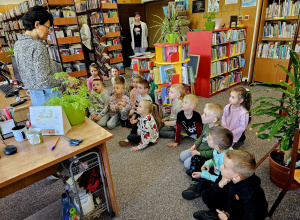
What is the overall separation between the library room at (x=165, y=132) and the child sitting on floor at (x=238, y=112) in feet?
0.04

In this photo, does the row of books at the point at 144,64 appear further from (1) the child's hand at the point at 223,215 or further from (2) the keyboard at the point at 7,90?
(1) the child's hand at the point at 223,215

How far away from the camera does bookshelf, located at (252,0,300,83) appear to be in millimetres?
4035

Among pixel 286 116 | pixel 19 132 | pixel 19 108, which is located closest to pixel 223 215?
pixel 286 116

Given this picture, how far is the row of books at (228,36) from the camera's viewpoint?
158 inches

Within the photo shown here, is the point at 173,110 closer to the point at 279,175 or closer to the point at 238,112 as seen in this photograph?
the point at 238,112

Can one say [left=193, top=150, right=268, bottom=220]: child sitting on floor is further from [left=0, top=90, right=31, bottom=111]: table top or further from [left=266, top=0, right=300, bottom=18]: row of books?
[left=266, top=0, right=300, bottom=18]: row of books

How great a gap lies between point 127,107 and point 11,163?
Answer: 7.13 feet

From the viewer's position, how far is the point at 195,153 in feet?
6.59

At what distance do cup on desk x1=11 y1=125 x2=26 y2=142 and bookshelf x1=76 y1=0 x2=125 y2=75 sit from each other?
4.83m

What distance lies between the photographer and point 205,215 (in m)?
1.51

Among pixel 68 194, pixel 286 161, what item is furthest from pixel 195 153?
pixel 68 194

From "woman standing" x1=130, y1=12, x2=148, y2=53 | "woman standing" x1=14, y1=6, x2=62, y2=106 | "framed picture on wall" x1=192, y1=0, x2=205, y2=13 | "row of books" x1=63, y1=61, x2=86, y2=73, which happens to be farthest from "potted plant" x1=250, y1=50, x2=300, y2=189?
"woman standing" x1=130, y1=12, x2=148, y2=53

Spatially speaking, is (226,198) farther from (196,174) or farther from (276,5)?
(276,5)

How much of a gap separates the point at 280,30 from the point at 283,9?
41 centimetres
